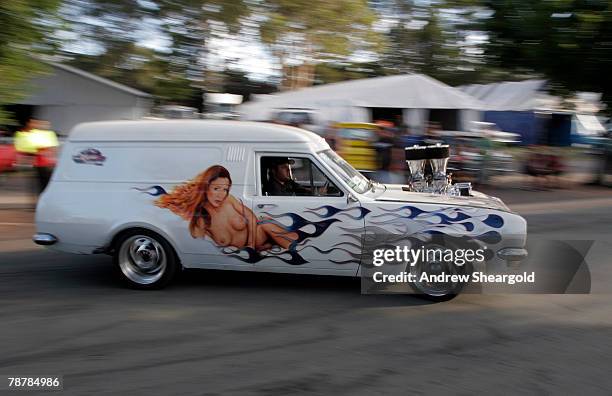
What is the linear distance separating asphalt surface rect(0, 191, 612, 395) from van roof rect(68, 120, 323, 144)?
1654 mm

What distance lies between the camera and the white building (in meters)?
24.8

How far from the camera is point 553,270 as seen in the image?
294 inches

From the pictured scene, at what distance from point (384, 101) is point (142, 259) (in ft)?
44.5

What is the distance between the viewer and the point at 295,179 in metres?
6.66

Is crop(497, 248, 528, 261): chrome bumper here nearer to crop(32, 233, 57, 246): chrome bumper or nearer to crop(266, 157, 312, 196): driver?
crop(266, 157, 312, 196): driver

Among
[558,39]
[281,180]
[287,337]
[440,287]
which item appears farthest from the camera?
[558,39]

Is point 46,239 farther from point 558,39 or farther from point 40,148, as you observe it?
point 558,39

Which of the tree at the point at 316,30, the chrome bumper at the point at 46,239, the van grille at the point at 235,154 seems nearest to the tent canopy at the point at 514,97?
the tree at the point at 316,30

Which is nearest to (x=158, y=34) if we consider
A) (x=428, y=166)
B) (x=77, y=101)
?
(x=77, y=101)

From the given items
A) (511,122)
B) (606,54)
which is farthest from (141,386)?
(511,122)

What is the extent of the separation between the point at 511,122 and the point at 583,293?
25.7 metres

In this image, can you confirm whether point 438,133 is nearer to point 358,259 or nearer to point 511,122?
point 358,259

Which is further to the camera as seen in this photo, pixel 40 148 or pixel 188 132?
pixel 40 148

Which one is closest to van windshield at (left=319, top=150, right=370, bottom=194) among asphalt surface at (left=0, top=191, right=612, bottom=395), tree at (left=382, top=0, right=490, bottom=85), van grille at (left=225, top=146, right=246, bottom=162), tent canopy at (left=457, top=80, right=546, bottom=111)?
van grille at (left=225, top=146, right=246, bottom=162)
